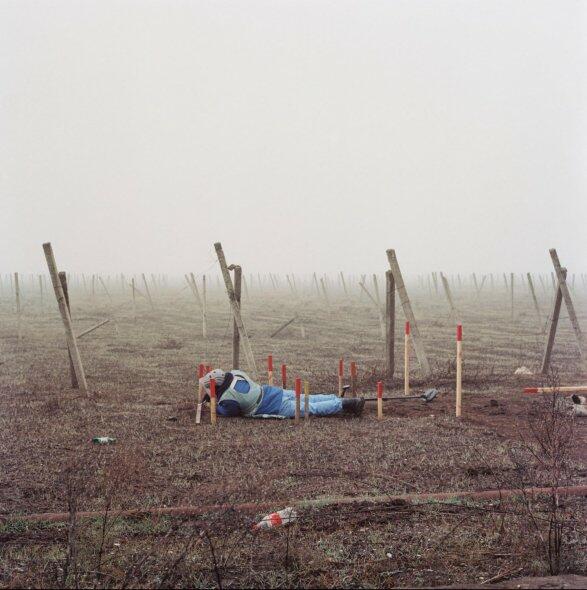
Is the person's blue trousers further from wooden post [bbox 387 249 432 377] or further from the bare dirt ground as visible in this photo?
wooden post [bbox 387 249 432 377]

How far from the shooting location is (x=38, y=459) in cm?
681

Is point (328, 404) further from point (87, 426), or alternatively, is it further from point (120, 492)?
point (120, 492)

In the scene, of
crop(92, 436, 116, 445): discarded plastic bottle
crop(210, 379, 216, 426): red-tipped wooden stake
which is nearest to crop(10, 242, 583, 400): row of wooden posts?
crop(210, 379, 216, 426): red-tipped wooden stake

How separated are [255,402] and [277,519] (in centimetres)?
424

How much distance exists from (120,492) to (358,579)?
255 cm

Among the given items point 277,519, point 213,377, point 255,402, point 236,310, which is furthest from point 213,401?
point 277,519

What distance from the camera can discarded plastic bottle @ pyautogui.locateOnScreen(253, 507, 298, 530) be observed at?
4711mm

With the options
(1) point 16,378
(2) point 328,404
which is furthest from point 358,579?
(1) point 16,378

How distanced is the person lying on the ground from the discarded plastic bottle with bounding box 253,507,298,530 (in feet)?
13.3

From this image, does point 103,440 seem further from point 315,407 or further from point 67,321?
point 67,321

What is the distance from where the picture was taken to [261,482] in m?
5.88

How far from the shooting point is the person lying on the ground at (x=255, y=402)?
29.3 ft

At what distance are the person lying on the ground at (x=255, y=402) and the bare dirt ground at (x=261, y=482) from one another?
24cm

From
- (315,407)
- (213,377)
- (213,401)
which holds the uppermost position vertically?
(213,377)
